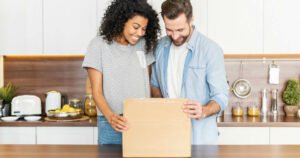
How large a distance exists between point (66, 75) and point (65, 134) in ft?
2.35

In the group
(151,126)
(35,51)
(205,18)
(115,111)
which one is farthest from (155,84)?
(35,51)

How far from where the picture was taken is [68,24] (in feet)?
10.6

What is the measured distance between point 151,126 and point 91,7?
180 cm

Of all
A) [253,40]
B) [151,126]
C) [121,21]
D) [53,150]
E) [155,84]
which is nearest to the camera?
[151,126]

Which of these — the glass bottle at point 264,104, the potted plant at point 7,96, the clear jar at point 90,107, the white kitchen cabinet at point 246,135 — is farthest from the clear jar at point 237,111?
the potted plant at point 7,96

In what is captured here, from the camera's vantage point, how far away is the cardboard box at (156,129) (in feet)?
5.27

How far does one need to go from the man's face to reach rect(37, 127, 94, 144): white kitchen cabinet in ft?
4.22

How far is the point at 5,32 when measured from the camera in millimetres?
3213

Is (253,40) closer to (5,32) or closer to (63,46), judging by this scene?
(63,46)

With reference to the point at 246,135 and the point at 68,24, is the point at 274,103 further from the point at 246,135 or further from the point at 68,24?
the point at 68,24

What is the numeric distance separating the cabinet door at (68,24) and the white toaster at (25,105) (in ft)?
1.27

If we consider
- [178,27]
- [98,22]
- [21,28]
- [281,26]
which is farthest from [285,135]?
[21,28]

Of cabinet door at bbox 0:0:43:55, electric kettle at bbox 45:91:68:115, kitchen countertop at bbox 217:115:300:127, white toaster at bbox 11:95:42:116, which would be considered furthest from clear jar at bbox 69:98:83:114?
kitchen countertop at bbox 217:115:300:127

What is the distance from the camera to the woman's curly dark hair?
1930 mm
